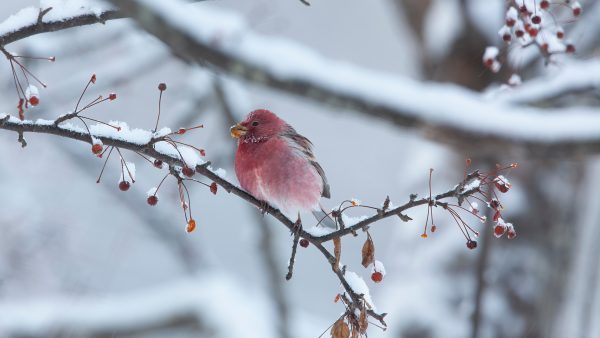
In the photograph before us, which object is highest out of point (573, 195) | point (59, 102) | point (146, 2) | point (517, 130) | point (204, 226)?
point (204, 226)

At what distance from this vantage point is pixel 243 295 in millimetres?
5746

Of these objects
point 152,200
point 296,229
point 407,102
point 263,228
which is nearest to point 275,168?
point 296,229

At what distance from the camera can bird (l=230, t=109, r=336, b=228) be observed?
1955 millimetres

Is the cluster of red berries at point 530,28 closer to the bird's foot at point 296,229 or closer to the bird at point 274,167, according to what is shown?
the bird at point 274,167

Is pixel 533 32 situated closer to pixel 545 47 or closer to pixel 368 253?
pixel 545 47

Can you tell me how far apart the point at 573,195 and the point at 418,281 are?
1.12 metres

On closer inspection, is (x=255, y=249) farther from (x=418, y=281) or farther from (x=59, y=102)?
(x=59, y=102)

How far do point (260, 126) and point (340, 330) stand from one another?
2.73 ft

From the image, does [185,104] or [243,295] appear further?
[243,295]

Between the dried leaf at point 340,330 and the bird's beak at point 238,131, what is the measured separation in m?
0.68

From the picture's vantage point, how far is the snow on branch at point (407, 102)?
Result: 2.88m

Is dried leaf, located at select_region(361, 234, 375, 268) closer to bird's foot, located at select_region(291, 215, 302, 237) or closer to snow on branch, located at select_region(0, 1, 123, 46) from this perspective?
bird's foot, located at select_region(291, 215, 302, 237)

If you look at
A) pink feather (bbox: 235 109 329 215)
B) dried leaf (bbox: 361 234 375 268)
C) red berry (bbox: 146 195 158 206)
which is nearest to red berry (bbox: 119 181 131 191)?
red berry (bbox: 146 195 158 206)

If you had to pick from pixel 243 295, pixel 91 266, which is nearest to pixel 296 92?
pixel 243 295
